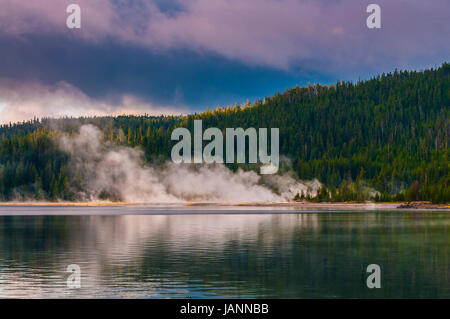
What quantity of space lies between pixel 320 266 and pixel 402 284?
10.1 metres
